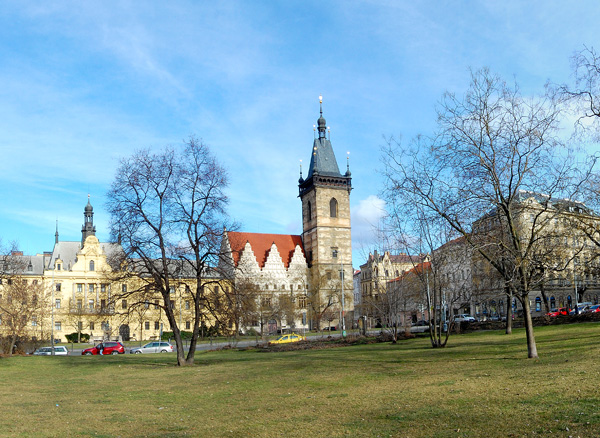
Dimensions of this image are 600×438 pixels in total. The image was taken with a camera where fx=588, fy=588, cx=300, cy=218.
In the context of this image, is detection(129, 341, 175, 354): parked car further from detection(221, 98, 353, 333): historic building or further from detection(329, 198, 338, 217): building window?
detection(329, 198, 338, 217): building window

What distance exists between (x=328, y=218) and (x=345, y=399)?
8360 cm

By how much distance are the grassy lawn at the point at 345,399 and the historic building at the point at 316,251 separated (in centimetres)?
6413

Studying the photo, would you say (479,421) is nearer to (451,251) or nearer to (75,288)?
(451,251)

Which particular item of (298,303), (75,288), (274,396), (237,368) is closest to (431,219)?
(274,396)

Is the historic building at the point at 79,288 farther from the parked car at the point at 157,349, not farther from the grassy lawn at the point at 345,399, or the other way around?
the grassy lawn at the point at 345,399

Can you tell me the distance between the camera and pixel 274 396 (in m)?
17.3

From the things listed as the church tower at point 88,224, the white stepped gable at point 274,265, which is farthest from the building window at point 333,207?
the church tower at point 88,224

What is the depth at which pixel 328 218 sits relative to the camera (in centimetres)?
9881

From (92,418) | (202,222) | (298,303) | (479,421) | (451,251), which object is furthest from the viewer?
(298,303)

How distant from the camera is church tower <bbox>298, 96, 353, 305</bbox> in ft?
321

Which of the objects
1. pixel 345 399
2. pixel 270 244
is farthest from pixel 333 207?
pixel 345 399

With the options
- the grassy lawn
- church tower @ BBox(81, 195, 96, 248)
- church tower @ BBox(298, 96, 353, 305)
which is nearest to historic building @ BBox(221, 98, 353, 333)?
church tower @ BBox(298, 96, 353, 305)

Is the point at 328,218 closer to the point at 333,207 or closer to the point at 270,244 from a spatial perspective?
the point at 333,207

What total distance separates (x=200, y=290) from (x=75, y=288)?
68103 millimetres
